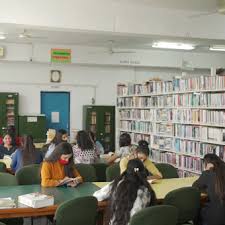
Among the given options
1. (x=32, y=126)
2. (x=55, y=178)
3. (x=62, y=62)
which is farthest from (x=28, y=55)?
(x=55, y=178)

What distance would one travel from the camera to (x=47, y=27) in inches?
246

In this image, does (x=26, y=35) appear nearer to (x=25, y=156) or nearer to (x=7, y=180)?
(x=25, y=156)

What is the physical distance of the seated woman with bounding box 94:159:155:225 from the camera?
10.9 feet

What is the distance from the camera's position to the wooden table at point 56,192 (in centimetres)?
344

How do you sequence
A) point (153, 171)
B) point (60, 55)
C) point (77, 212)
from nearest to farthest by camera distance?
point (77, 212) → point (153, 171) → point (60, 55)

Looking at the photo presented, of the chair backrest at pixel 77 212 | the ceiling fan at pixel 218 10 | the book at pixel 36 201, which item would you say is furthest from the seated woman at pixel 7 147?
the ceiling fan at pixel 218 10

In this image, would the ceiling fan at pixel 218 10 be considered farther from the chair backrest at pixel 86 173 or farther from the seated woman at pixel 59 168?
the seated woman at pixel 59 168

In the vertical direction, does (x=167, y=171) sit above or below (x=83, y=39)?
below

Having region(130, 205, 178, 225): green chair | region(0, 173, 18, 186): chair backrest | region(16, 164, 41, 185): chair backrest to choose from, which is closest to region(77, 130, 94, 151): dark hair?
region(16, 164, 41, 185): chair backrest

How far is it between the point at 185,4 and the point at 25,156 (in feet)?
12.5

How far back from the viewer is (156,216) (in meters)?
3.09

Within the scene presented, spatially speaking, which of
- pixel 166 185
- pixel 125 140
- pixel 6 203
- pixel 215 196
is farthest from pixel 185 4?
pixel 6 203

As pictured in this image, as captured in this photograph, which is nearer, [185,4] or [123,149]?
[185,4]

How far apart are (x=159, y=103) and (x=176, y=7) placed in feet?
7.61
